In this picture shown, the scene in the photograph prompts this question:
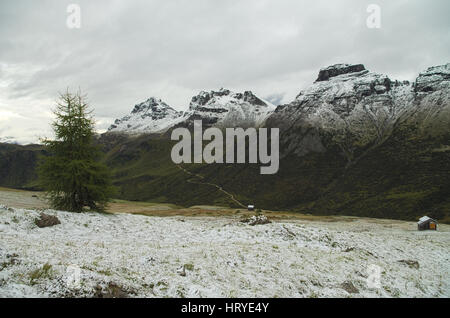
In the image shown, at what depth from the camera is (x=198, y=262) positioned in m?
15.8

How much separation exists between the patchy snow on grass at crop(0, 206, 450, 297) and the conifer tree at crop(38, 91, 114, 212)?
4.29 meters

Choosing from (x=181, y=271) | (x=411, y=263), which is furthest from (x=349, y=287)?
(x=411, y=263)

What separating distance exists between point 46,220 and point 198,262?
13.4 meters

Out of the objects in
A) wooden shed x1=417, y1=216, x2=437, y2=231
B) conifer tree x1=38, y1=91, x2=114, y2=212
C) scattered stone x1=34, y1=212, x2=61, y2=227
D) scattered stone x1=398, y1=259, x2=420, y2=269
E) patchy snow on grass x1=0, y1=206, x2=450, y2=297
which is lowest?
wooden shed x1=417, y1=216, x2=437, y2=231

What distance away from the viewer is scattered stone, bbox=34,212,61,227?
20.8 meters

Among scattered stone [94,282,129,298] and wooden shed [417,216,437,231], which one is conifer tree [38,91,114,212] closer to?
scattered stone [94,282,129,298]

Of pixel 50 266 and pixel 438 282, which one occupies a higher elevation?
pixel 50 266

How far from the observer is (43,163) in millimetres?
29078

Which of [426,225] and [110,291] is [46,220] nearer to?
[110,291]

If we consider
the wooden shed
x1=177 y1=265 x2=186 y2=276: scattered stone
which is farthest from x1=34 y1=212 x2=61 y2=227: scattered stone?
the wooden shed
